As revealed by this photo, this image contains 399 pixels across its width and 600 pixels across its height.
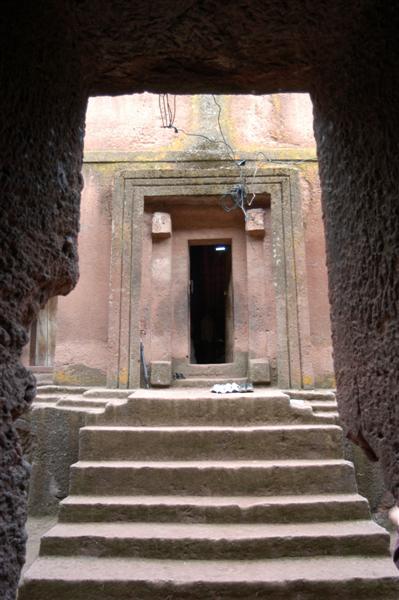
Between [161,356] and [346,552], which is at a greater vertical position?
[161,356]

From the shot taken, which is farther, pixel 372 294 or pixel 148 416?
pixel 148 416

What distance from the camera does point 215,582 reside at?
2.51 m

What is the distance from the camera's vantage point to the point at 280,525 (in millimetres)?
3018

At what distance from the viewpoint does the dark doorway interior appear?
1065 centimetres

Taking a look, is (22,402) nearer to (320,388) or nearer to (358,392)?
(358,392)

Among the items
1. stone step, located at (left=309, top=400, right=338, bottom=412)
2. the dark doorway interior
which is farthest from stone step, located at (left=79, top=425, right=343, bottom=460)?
the dark doorway interior

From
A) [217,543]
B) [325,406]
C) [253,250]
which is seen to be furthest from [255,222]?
[217,543]

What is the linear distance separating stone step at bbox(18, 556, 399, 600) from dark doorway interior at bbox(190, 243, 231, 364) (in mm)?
7963

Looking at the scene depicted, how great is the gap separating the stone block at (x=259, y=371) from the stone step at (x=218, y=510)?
2.18 m

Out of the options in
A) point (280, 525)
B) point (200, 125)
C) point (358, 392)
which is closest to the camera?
point (358, 392)

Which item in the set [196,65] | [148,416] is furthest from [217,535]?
[196,65]

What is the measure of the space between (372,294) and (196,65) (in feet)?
3.14

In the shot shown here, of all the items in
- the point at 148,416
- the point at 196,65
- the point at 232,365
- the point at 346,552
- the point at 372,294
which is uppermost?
the point at 196,65

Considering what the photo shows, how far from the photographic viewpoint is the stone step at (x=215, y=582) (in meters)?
2.48
